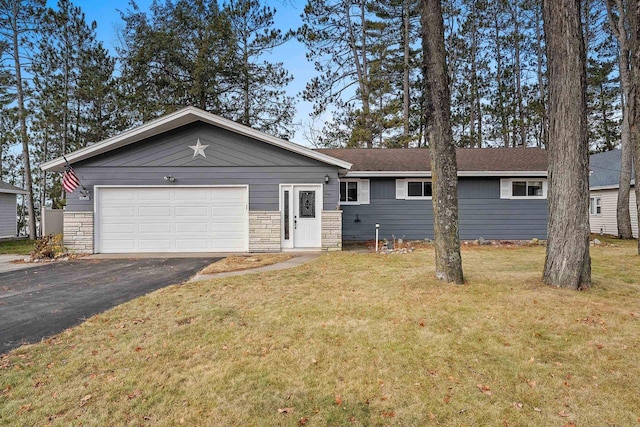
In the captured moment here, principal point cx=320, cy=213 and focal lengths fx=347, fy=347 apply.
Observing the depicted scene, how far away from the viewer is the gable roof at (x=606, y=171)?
54.6ft

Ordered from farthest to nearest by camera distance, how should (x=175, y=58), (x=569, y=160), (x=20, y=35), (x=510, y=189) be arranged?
(x=175, y=58)
(x=20, y=35)
(x=510, y=189)
(x=569, y=160)

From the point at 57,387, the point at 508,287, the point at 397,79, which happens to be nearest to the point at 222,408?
the point at 57,387

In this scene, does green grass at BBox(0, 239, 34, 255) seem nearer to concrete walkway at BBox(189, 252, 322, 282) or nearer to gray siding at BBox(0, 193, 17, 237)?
→ gray siding at BBox(0, 193, 17, 237)

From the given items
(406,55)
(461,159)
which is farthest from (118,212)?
(406,55)

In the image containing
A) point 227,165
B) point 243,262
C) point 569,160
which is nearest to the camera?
point 569,160

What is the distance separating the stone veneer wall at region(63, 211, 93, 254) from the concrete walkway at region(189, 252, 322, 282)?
17.1ft

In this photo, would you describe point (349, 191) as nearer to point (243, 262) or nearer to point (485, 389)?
point (243, 262)

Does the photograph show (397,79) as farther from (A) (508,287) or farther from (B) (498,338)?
(B) (498,338)

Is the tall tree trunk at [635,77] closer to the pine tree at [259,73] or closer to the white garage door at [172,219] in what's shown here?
the white garage door at [172,219]

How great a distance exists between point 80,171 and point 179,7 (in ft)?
42.4

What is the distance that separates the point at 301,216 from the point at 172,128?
4.66m

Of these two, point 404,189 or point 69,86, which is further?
point 69,86

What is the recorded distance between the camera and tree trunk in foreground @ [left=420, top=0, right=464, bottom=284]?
18.7 ft

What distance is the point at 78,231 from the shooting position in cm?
1016
